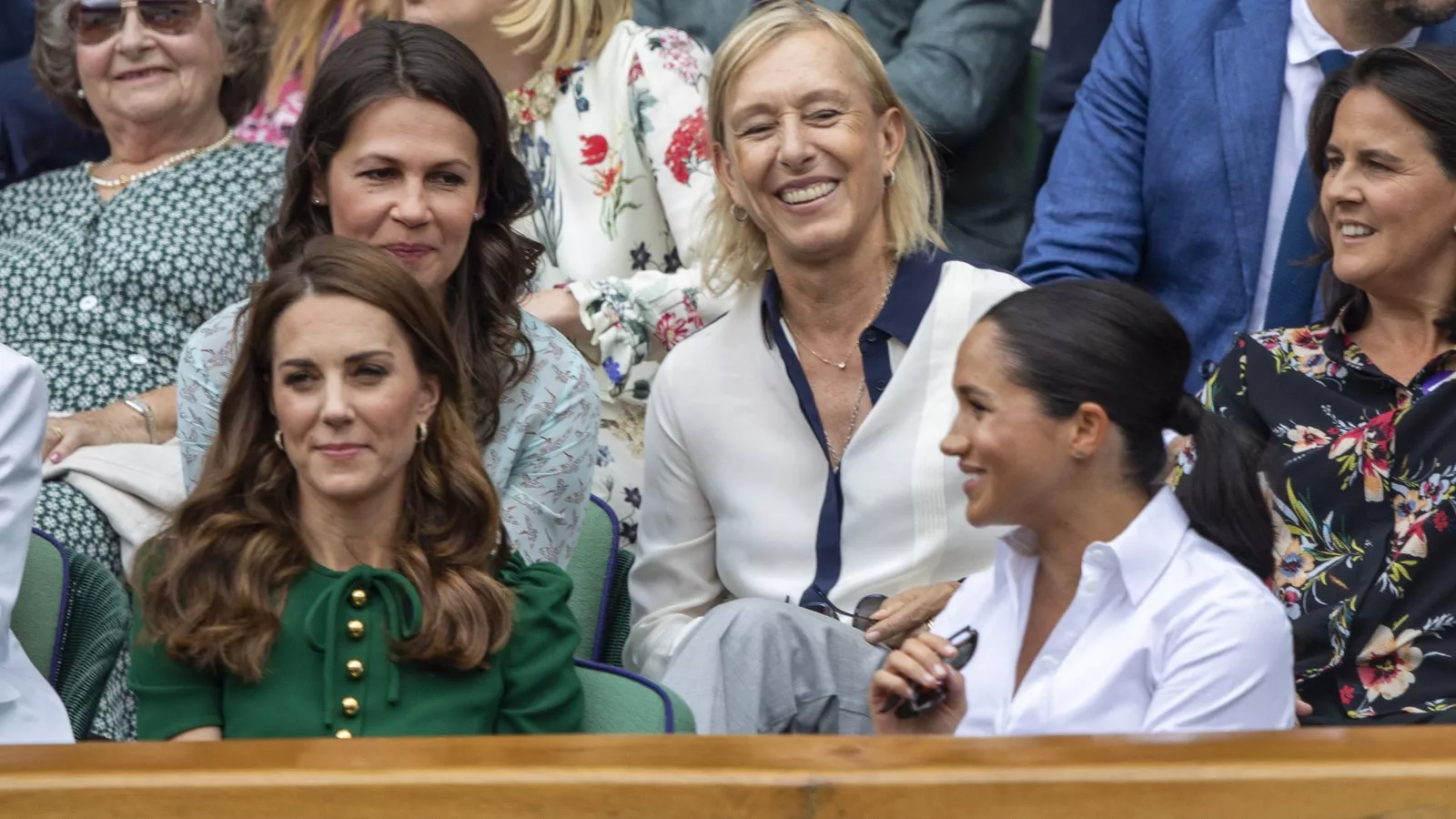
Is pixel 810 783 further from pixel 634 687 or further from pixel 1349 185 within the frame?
pixel 1349 185

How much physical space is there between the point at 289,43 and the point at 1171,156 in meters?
1.80

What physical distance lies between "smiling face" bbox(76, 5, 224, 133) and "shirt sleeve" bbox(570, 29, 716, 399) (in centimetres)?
79

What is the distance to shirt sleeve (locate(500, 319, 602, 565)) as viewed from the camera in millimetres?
2809

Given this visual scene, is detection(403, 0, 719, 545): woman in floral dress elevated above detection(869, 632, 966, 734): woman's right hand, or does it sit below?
above

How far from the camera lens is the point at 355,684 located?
7.66 ft

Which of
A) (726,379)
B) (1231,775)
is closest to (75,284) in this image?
(726,379)

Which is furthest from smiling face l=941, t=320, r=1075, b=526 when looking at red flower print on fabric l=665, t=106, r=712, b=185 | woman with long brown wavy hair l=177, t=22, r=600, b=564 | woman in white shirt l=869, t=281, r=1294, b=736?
red flower print on fabric l=665, t=106, r=712, b=185

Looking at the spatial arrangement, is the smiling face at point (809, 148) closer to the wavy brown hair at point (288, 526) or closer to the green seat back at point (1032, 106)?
the wavy brown hair at point (288, 526)

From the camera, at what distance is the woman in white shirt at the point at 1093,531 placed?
7.17ft

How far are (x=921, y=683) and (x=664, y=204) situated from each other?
156cm

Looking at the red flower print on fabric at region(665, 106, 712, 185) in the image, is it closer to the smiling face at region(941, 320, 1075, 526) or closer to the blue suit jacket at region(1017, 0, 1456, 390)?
the blue suit jacket at region(1017, 0, 1456, 390)

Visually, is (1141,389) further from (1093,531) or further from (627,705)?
(627,705)

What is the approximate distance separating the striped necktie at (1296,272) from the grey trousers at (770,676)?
1083 millimetres

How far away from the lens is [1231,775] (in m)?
1.47
